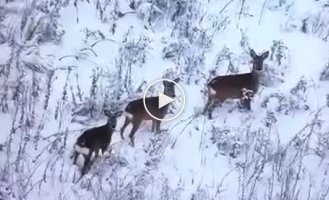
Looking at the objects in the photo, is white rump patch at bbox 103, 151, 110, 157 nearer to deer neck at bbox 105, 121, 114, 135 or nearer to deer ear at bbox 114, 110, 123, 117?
deer neck at bbox 105, 121, 114, 135

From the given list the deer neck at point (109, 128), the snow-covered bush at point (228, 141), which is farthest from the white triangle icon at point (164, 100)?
the deer neck at point (109, 128)

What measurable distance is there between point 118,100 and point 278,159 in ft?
6.11

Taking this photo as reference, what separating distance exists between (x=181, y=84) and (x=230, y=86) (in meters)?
0.60

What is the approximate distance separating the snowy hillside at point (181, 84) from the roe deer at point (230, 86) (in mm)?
136

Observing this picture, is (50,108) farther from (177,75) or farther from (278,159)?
(278,159)

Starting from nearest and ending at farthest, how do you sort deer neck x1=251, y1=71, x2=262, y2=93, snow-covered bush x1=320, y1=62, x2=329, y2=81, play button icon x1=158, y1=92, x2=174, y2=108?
play button icon x1=158, y1=92, x2=174, y2=108 → deer neck x1=251, y1=71, x2=262, y2=93 → snow-covered bush x1=320, y1=62, x2=329, y2=81

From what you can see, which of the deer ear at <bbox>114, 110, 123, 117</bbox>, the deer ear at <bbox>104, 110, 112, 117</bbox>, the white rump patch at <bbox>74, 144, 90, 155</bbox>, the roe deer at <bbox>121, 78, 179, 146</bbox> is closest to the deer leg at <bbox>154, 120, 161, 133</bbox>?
the roe deer at <bbox>121, 78, 179, 146</bbox>

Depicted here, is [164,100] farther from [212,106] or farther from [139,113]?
[212,106]

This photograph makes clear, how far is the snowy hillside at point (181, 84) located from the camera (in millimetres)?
8031

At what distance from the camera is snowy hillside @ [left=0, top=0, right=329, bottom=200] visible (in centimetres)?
803

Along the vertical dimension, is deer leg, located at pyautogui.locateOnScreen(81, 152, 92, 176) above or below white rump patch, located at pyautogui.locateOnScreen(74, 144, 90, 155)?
below

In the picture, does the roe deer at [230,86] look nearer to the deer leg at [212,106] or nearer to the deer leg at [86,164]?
the deer leg at [212,106]

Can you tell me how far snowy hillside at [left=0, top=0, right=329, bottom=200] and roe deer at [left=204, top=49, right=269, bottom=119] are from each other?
0.45 feet

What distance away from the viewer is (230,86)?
29.4ft
